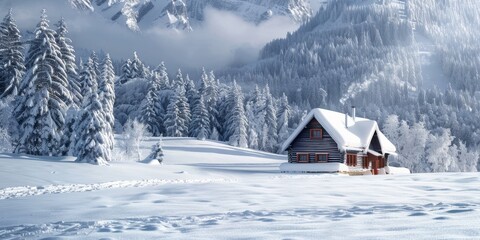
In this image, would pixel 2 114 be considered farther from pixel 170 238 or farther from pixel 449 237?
pixel 449 237

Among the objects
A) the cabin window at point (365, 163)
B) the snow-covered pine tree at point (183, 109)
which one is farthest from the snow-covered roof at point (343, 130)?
the snow-covered pine tree at point (183, 109)

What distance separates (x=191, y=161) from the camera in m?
56.5

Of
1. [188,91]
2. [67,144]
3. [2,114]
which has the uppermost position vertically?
[188,91]

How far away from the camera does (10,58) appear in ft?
169

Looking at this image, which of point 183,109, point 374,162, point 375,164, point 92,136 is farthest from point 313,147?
point 183,109

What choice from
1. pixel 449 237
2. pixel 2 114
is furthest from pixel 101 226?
pixel 2 114

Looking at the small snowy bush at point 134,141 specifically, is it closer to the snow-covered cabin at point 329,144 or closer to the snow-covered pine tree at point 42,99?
Result: the snow-covered pine tree at point 42,99

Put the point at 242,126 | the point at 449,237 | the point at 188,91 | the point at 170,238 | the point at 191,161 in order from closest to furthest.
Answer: the point at 449,237
the point at 170,238
the point at 191,161
the point at 242,126
the point at 188,91

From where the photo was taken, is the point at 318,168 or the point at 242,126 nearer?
the point at 318,168

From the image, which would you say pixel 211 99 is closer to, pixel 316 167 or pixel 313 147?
pixel 313 147

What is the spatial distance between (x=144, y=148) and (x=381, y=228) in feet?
182

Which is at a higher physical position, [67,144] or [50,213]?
[67,144]

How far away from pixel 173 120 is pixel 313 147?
40.3 meters

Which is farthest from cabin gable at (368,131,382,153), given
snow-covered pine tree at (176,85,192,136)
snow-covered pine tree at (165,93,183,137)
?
snow-covered pine tree at (176,85,192,136)
